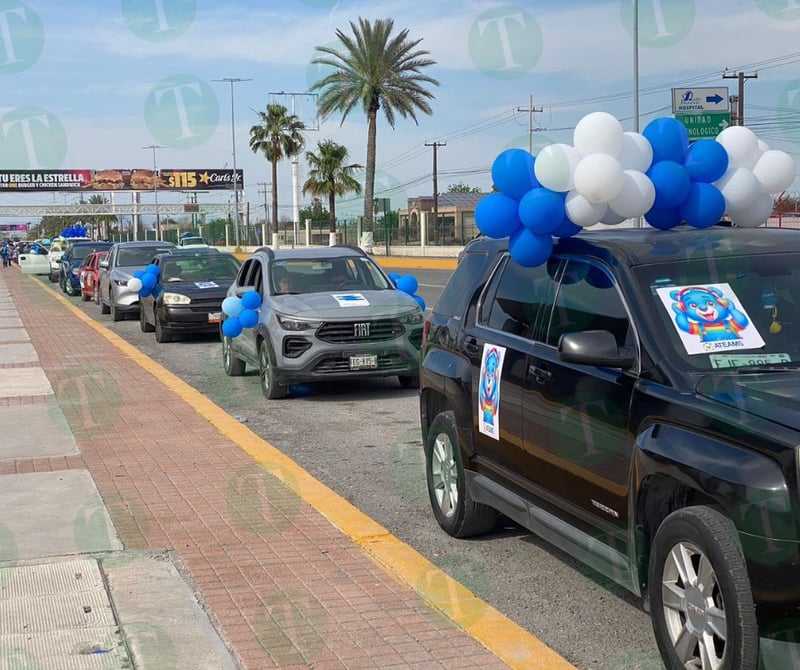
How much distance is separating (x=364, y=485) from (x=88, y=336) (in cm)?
1278

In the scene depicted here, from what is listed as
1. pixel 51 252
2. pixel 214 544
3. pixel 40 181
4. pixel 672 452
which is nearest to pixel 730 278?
pixel 672 452

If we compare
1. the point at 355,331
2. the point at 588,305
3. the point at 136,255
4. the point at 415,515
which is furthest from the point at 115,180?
the point at 588,305

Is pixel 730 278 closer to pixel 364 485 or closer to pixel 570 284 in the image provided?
pixel 570 284

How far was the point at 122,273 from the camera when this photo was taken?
75.4 feet

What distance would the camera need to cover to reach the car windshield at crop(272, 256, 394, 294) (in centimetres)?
1216

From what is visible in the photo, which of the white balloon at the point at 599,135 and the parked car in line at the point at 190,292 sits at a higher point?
the white balloon at the point at 599,135

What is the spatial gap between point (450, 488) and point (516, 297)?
123 centimetres

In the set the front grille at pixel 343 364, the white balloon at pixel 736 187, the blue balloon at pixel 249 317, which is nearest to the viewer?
the white balloon at pixel 736 187

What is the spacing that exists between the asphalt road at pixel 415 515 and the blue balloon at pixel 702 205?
195 cm

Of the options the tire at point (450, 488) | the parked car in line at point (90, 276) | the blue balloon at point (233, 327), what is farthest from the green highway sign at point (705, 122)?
the tire at point (450, 488)

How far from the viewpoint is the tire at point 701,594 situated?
144 inches

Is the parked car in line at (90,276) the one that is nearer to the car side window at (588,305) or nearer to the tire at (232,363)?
the tire at (232,363)

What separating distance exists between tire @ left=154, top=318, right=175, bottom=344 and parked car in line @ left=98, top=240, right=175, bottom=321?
12.8 feet

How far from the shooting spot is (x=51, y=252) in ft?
152
